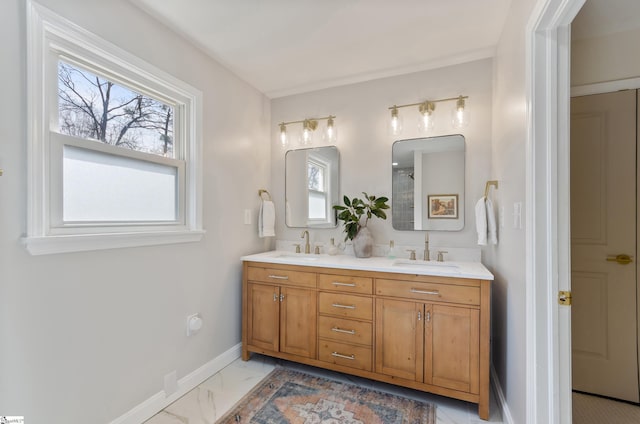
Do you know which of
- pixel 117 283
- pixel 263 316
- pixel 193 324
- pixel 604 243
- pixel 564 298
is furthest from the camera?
pixel 263 316

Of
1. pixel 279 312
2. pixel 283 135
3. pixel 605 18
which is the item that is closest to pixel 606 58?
pixel 605 18

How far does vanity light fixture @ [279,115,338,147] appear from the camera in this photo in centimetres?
275

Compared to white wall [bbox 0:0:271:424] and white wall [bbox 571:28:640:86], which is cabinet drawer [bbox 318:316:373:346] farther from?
white wall [bbox 571:28:640:86]

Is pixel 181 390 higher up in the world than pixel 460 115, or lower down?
lower down

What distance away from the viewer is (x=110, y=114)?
1691 mm

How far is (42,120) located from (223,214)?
1.24 meters

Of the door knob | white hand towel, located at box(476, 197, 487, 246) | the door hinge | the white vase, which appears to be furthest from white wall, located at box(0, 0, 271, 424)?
the door knob

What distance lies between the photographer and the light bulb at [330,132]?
2.73m

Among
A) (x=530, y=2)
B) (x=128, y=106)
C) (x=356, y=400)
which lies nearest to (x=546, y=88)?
(x=530, y=2)

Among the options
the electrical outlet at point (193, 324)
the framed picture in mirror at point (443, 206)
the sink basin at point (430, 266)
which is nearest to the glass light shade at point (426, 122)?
the framed picture in mirror at point (443, 206)

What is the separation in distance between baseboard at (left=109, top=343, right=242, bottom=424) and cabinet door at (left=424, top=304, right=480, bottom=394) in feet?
5.01

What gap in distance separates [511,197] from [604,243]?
91cm

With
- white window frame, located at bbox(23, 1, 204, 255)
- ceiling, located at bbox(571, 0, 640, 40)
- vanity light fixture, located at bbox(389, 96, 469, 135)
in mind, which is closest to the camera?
white window frame, located at bbox(23, 1, 204, 255)

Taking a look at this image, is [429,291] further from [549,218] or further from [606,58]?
[606,58]
